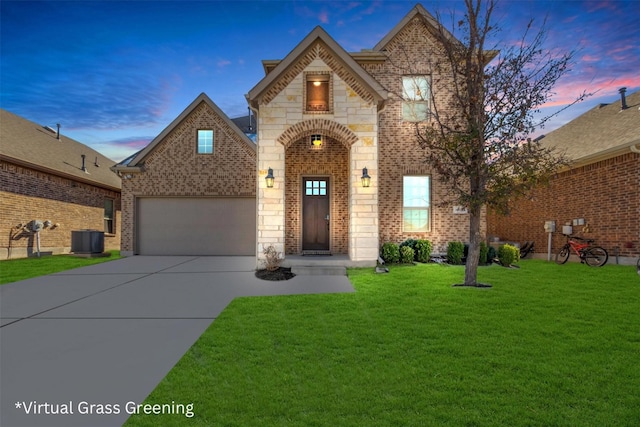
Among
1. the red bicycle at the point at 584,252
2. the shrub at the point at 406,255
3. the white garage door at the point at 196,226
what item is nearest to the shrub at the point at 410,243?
the shrub at the point at 406,255

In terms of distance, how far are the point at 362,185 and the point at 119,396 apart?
778 centimetres

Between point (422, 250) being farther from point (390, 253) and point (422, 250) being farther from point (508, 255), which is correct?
point (508, 255)

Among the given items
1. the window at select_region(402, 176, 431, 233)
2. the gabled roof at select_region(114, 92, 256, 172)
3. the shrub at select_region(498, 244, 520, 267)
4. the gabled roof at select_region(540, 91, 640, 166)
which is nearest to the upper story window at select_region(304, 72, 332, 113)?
the window at select_region(402, 176, 431, 233)

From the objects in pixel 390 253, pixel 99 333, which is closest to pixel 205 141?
pixel 390 253

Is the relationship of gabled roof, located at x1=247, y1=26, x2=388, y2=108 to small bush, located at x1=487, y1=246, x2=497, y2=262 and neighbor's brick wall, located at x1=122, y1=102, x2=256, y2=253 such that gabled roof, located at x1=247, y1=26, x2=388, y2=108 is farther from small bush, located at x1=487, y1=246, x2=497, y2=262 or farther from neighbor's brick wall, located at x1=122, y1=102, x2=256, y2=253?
small bush, located at x1=487, y1=246, x2=497, y2=262

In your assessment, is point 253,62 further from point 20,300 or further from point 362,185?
point 20,300

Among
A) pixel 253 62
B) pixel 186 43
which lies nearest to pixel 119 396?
pixel 253 62

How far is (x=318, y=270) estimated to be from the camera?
31.1 feet

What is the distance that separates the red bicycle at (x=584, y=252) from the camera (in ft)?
36.1

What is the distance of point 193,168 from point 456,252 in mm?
11459

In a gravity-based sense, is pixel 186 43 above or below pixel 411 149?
above

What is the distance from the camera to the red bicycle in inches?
433

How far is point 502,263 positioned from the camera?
10742 mm

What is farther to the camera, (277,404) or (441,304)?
(441,304)
